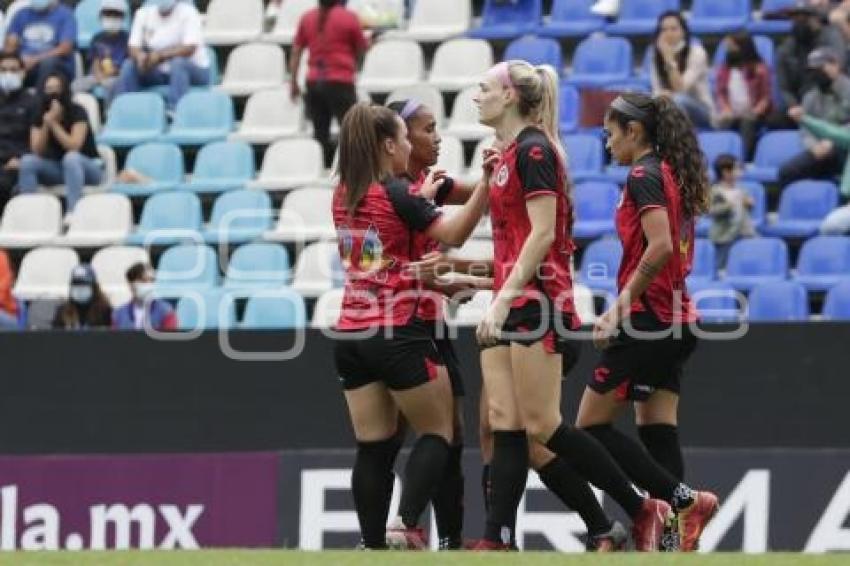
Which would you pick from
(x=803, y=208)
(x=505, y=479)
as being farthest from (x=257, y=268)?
(x=505, y=479)

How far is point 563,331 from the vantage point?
9039 mm

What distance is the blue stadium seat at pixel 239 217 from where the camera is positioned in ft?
51.7

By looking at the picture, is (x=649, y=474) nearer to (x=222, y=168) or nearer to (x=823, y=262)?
(x=823, y=262)

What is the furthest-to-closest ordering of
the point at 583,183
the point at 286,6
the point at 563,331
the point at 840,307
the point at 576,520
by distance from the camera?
the point at 286,6 < the point at 583,183 < the point at 840,307 < the point at 576,520 < the point at 563,331

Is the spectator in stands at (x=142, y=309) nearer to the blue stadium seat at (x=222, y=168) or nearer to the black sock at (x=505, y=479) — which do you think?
the blue stadium seat at (x=222, y=168)

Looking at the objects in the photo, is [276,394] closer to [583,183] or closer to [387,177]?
[583,183]

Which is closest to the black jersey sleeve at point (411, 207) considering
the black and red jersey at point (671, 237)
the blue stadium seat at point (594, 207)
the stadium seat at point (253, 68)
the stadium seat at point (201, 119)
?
the black and red jersey at point (671, 237)

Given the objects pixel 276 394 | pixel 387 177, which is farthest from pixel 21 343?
pixel 387 177

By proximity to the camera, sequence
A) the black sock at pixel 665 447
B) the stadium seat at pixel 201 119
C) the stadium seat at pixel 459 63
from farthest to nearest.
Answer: the stadium seat at pixel 201 119, the stadium seat at pixel 459 63, the black sock at pixel 665 447

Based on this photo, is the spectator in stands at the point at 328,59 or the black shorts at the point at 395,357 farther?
the spectator in stands at the point at 328,59

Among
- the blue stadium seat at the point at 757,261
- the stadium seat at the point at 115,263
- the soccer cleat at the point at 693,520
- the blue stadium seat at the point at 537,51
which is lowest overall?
the soccer cleat at the point at 693,520

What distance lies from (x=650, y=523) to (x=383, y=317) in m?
1.39

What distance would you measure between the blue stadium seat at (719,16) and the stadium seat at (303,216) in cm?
285

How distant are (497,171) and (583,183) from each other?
620cm
